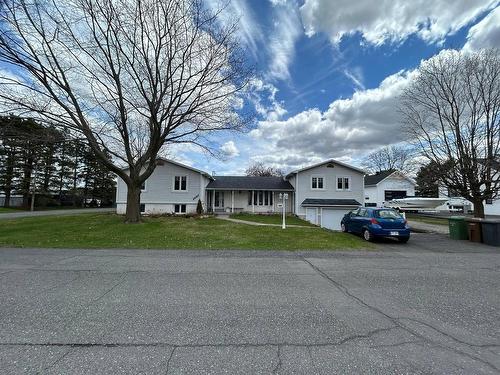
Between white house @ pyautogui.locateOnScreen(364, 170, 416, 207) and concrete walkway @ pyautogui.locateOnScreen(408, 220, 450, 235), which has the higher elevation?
white house @ pyautogui.locateOnScreen(364, 170, 416, 207)

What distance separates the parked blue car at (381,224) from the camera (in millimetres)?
12781

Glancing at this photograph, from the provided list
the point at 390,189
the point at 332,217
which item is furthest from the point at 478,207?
the point at 390,189

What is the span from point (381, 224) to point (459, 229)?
4.95 metres

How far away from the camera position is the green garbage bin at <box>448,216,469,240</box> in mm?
14227

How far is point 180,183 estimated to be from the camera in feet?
89.8

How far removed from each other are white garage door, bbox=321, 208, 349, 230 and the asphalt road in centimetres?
1801

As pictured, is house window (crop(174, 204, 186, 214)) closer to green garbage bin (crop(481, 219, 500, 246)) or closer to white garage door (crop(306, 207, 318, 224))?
white garage door (crop(306, 207, 318, 224))

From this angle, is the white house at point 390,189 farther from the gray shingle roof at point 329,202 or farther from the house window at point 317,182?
the house window at point 317,182

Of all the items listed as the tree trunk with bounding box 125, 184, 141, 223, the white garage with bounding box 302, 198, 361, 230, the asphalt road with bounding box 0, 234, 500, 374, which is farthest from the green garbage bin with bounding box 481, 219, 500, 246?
the tree trunk with bounding box 125, 184, 141, 223

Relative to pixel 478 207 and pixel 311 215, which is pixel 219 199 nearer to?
pixel 311 215

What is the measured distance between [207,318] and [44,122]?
16.4 meters

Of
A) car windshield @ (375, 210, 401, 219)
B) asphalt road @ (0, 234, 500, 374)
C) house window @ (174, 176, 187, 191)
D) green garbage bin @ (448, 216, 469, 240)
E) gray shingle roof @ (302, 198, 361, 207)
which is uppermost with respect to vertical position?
house window @ (174, 176, 187, 191)

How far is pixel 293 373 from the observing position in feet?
8.83

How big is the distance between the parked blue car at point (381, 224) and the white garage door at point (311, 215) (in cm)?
1125
